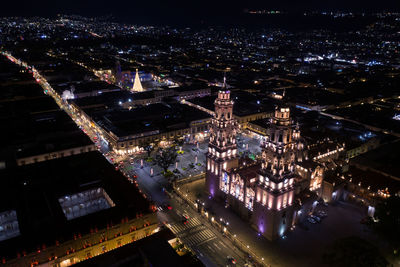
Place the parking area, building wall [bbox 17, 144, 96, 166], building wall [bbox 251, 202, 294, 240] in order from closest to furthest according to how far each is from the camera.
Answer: the parking area → building wall [bbox 251, 202, 294, 240] → building wall [bbox 17, 144, 96, 166]

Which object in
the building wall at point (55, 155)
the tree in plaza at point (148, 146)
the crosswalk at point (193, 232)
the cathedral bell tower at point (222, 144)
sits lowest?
the crosswalk at point (193, 232)

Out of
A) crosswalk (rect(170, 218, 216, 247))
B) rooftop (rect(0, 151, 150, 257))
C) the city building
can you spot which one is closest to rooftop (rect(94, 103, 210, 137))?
rooftop (rect(0, 151, 150, 257))

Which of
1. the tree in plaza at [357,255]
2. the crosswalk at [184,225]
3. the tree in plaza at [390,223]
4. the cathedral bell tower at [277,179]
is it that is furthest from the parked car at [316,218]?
the crosswalk at [184,225]

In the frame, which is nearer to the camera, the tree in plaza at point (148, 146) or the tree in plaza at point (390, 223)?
the tree in plaza at point (390, 223)

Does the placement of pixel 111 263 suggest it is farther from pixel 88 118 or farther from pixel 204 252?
pixel 88 118

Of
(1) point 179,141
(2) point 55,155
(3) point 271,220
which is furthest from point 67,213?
(1) point 179,141

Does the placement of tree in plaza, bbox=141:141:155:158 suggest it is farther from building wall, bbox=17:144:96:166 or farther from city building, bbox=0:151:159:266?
city building, bbox=0:151:159:266

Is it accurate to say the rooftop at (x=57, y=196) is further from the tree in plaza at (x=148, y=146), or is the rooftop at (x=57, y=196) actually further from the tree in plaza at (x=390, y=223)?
the tree in plaza at (x=390, y=223)

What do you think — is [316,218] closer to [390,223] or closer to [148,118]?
[390,223]
